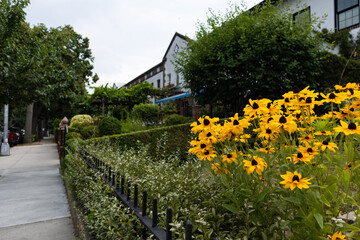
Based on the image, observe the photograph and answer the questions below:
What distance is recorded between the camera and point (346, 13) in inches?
452

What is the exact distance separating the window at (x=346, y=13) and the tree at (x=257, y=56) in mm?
3722

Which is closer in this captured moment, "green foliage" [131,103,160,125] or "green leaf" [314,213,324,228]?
"green leaf" [314,213,324,228]

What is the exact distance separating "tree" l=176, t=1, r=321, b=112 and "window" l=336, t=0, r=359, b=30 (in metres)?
3.72

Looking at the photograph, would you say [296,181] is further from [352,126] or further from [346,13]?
[346,13]

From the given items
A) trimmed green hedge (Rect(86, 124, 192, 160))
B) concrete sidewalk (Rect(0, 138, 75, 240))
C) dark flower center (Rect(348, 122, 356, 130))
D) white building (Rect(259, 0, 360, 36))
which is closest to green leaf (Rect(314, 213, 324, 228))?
dark flower center (Rect(348, 122, 356, 130))

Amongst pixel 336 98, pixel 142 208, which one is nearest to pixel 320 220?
pixel 336 98

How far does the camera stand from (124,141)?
837 cm

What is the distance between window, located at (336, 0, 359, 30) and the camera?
36.5 feet

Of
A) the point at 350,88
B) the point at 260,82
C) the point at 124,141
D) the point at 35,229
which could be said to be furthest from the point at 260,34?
the point at 35,229

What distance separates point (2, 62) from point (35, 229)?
16.3 ft

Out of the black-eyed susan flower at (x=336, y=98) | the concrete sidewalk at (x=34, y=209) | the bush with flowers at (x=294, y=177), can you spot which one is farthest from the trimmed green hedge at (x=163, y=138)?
the black-eyed susan flower at (x=336, y=98)

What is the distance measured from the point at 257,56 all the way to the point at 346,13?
6169mm

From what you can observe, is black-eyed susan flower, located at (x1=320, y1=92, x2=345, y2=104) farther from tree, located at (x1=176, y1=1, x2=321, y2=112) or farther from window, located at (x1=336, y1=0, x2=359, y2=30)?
window, located at (x1=336, y1=0, x2=359, y2=30)

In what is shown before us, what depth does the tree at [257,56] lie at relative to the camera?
27.3 ft
